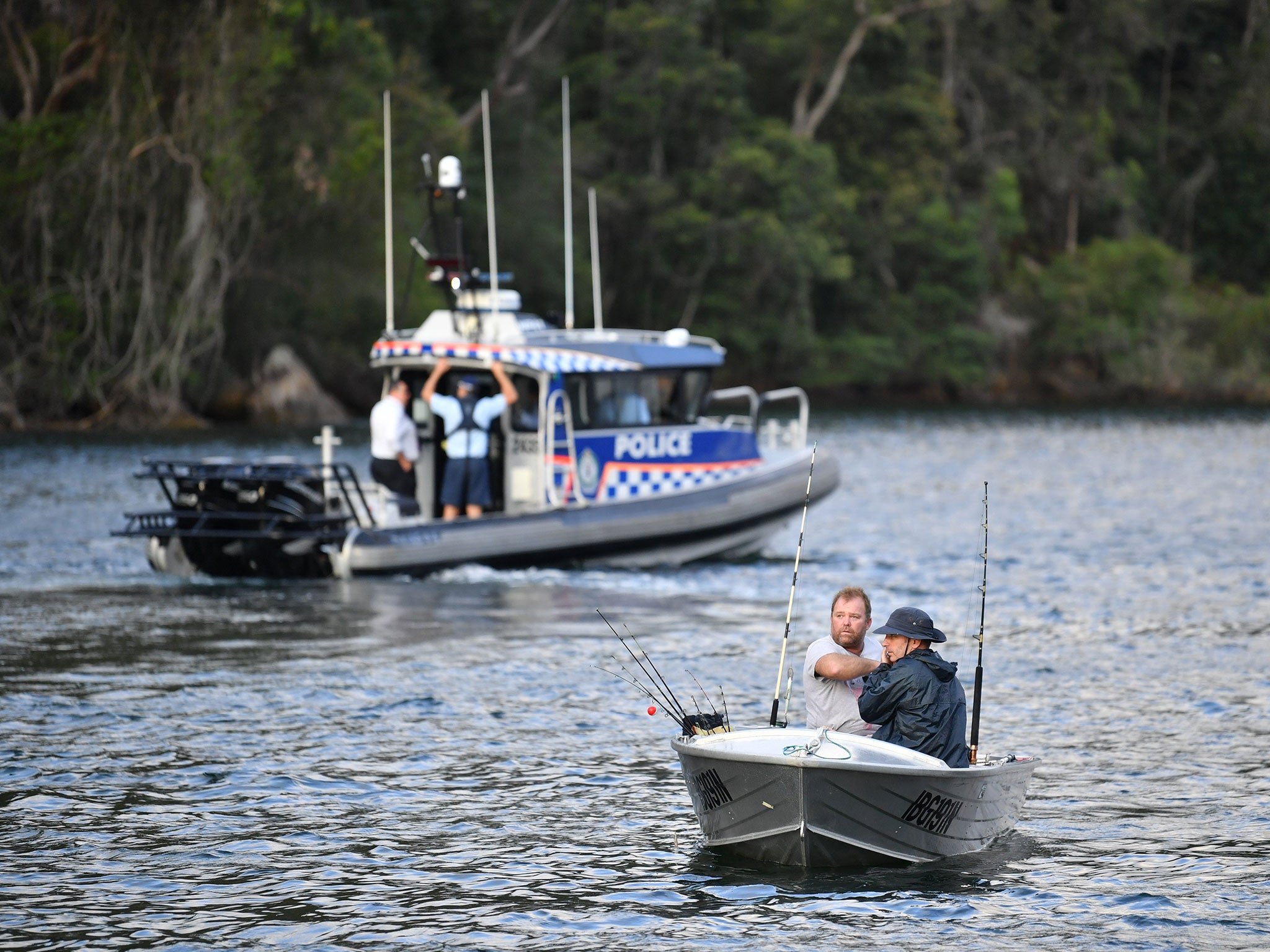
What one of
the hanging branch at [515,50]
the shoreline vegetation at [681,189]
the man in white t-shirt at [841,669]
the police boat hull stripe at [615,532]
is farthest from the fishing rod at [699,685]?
the hanging branch at [515,50]

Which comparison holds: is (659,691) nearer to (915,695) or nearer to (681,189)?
(915,695)

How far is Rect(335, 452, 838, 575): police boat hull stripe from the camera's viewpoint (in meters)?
18.6

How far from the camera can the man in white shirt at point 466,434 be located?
1914cm

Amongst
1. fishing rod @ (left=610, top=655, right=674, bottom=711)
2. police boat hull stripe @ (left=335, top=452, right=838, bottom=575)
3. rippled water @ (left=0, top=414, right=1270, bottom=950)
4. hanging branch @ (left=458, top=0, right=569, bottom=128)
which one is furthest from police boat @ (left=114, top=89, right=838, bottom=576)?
hanging branch @ (left=458, top=0, right=569, bottom=128)

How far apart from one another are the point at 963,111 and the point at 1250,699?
217ft

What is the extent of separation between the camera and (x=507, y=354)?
1936 cm

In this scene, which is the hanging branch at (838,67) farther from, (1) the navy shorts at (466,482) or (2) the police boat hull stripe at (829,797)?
(2) the police boat hull stripe at (829,797)

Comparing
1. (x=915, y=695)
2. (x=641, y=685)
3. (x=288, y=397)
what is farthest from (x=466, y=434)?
(x=288, y=397)

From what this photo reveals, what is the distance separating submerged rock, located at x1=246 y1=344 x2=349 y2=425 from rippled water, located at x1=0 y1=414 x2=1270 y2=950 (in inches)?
1052

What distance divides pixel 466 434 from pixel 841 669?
1062cm

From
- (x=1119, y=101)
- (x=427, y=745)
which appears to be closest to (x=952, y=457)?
(x=427, y=745)

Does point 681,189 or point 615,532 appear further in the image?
point 681,189

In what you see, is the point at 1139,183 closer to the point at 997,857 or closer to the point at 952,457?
the point at 952,457

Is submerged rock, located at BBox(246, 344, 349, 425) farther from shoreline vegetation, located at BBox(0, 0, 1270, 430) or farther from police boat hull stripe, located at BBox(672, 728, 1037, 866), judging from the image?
police boat hull stripe, located at BBox(672, 728, 1037, 866)
